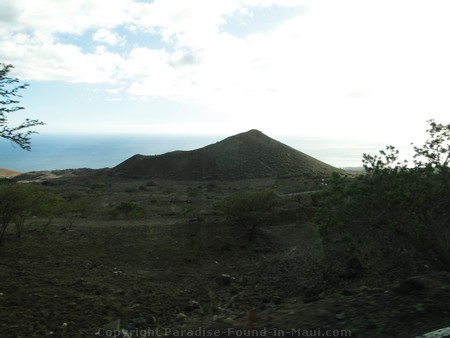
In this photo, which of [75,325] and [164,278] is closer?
[75,325]

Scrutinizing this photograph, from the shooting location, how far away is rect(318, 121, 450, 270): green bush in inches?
272

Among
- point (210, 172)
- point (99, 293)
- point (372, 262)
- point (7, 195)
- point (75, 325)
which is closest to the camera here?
point (75, 325)

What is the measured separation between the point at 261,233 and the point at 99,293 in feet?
28.1

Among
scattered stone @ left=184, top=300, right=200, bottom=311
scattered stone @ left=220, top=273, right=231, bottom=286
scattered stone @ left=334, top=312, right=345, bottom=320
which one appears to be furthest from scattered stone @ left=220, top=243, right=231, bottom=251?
scattered stone @ left=334, top=312, right=345, bottom=320

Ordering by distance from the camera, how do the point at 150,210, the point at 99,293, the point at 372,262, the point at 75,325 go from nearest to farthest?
the point at 75,325
the point at 99,293
the point at 372,262
the point at 150,210

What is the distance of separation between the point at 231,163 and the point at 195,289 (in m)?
55.7

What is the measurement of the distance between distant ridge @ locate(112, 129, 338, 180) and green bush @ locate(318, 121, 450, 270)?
5108 centimetres

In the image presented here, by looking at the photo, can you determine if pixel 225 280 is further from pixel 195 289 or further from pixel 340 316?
pixel 340 316

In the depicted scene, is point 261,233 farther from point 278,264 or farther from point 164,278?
point 164,278

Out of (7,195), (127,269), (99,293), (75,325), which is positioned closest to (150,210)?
(7,195)

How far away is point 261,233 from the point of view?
15836mm

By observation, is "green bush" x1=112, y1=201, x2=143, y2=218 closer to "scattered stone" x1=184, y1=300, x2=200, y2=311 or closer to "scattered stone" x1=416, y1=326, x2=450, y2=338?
"scattered stone" x1=184, y1=300, x2=200, y2=311

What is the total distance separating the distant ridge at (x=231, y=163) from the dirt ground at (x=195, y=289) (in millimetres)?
44447

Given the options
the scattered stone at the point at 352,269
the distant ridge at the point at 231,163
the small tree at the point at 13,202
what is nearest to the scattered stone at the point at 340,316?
the scattered stone at the point at 352,269
